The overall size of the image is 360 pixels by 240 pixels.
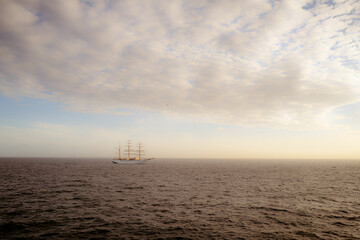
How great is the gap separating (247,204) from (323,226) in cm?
1108

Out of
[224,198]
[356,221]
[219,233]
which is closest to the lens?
[219,233]

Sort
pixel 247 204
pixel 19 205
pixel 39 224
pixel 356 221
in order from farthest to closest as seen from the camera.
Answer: pixel 247 204
pixel 19 205
pixel 356 221
pixel 39 224

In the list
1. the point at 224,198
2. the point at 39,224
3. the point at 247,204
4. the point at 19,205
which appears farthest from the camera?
the point at 224,198

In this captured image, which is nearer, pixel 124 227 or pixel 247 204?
pixel 124 227

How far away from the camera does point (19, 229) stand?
2153 cm

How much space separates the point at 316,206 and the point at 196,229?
882 inches

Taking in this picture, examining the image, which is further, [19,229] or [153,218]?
[153,218]

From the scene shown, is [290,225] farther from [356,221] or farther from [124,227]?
[124,227]

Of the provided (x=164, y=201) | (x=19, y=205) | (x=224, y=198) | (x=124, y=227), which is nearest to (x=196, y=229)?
(x=124, y=227)

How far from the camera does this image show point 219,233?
841 inches

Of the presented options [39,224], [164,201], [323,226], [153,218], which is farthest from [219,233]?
[39,224]

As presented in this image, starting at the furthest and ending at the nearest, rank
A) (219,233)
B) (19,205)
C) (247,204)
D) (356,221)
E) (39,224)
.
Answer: (247,204) < (19,205) < (356,221) < (39,224) < (219,233)

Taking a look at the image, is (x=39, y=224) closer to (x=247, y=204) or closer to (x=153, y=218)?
(x=153, y=218)

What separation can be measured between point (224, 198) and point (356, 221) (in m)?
18.4
